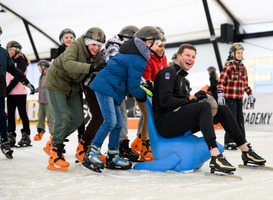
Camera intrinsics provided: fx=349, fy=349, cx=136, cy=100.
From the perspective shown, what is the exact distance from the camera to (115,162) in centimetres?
269

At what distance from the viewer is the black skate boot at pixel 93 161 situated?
2457 mm

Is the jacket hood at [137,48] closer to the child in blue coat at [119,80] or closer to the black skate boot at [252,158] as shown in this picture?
the child in blue coat at [119,80]

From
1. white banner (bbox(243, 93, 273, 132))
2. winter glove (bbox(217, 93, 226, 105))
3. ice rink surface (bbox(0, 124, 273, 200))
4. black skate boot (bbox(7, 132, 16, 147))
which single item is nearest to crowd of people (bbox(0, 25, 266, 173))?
ice rink surface (bbox(0, 124, 273, 200))

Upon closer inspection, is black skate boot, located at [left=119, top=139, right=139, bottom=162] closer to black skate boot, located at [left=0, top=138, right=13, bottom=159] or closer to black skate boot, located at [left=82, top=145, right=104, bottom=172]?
black skate boot, located at [left=82, top=145, right=104, bottom=172]

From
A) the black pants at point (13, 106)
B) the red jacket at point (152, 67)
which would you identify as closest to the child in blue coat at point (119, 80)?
the red jacket at point (152, 67)

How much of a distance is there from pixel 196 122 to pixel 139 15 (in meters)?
8.42

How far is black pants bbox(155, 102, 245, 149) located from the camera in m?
2.30

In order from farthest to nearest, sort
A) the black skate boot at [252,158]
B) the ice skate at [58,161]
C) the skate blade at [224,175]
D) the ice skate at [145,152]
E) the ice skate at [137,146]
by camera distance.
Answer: the ice skate at [137,146]
the ice skate at [145,152]
the ice skate at [58,161]
the black skate boot at [252,158]
the skate blade at [224,175]

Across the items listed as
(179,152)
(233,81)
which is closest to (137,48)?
(179,152)

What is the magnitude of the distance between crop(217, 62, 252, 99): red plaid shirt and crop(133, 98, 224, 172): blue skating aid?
170 cm

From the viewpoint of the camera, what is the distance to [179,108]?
2.48m

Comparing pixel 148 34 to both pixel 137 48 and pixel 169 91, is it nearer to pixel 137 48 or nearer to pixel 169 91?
pixel 137 48

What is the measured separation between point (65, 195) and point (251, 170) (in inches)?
54.9

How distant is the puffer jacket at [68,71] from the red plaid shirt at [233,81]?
5.77ft
